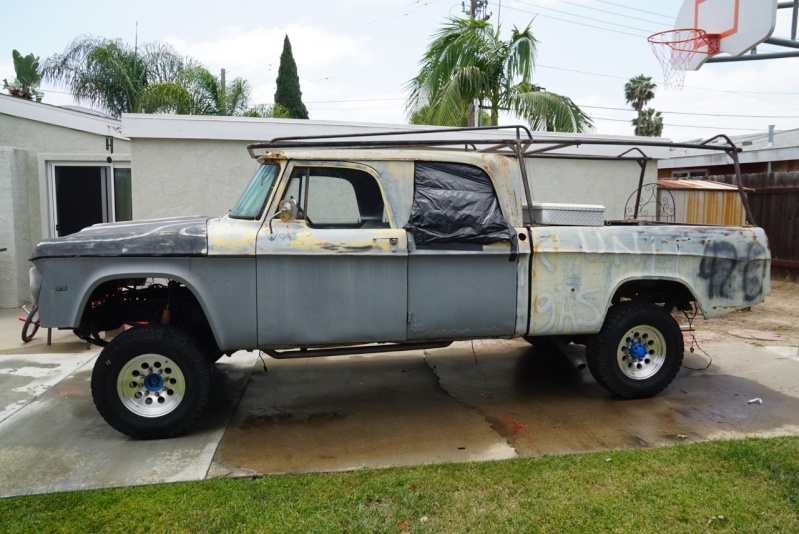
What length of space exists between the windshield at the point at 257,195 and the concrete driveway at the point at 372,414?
1.72 meters

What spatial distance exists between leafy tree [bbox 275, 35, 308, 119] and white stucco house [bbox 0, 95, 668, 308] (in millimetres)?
15853

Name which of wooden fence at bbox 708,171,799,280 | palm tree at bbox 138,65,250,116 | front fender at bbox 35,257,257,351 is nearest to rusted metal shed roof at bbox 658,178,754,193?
wooden fence at bbox 708,171,799,280

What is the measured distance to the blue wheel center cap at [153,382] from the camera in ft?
16.3

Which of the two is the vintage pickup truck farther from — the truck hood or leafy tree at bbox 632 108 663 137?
leafy tree at bbox 632 108 663 137

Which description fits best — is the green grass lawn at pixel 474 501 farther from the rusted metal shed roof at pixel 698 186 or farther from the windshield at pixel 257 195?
the rusted metal shed roof at pixel 698 186

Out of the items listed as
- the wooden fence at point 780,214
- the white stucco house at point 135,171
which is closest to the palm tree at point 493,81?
the white stucco house at point 135,171

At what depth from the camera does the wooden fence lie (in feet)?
39.0

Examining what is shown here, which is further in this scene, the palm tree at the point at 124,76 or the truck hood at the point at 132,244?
the palm tree at the point at 124,76

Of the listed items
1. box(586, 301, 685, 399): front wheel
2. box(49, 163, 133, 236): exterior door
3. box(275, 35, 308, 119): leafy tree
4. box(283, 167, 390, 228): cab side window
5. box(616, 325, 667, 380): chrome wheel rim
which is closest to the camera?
box(283, 167, 390, 228): cab side window

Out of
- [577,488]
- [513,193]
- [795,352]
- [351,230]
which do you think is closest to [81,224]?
[351,230]

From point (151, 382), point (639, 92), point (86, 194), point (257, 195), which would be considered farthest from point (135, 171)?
point (639, 92)

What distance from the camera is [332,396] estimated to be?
6004 mm

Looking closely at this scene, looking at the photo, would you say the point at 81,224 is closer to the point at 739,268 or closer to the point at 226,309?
the point at 226,309

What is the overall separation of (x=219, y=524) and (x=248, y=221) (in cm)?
238
